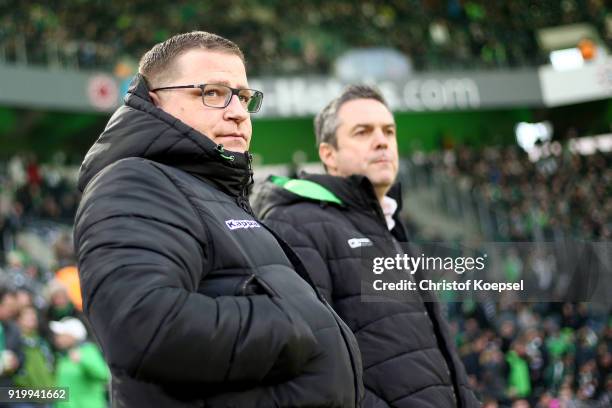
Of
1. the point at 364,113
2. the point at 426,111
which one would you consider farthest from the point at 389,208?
the point at 426,111

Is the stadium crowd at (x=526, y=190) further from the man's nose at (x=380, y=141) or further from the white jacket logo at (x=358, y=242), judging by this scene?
the white jacket logo at (x=358, y=242)

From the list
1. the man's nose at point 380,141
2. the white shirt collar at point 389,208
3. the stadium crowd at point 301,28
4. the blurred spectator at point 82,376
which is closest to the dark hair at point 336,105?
the man's nose at point 380,141

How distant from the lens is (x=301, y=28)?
65.1 feet

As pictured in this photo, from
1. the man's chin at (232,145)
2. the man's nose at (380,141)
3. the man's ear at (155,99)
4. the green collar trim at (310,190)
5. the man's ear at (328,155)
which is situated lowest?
the green collar trim at (310,190)

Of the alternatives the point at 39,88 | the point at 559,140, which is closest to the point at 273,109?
the point at 39,88

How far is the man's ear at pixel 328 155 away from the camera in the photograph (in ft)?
10.4

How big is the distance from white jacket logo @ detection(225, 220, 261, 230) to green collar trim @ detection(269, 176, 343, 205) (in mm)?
879

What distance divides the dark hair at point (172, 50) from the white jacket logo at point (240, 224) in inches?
15.5

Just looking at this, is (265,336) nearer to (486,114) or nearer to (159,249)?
(159,249)

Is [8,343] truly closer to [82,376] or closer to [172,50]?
[82,376]

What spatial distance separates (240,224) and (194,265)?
22cm

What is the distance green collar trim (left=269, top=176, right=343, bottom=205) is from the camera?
2861 millimetres

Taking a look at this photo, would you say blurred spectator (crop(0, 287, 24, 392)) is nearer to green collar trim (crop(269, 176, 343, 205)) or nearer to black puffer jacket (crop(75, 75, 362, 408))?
green collar trim (crop(269, 176, 343, 205))

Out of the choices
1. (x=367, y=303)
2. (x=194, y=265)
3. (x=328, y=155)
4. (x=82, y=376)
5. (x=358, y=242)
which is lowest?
(x=82, y=376)
